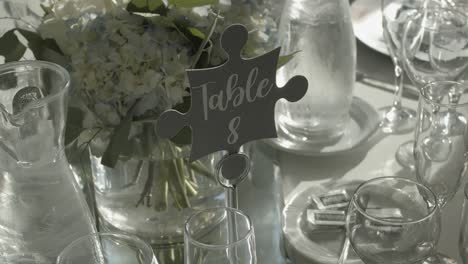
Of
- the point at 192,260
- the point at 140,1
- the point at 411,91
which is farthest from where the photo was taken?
the point at 411,91

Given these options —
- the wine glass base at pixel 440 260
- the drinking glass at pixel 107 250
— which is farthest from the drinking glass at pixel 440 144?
the drinking glass at pixel 107 250

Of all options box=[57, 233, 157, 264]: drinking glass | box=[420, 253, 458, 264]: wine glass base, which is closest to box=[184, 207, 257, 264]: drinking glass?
box=[57, 233, 157, 264]: drinking glass

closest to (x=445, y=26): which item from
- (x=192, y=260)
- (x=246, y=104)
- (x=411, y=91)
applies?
(x=411, y=91)

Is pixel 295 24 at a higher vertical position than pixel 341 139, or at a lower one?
higher

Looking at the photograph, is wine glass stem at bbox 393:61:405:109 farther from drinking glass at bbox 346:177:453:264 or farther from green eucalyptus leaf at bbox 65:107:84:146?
green eucalyptus leaf at bbox 65:107:84:146

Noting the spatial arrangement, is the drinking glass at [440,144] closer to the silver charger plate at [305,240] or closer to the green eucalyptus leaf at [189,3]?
the silver charger plate at [305,240]

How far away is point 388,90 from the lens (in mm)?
1035

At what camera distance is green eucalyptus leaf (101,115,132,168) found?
666 mm

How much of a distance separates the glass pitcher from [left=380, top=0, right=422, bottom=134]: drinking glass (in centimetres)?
50

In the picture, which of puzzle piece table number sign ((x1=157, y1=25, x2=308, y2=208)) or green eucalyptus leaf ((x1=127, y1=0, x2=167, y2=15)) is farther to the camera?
green eucalyptus leaf ((x1=127, y1=0, x2=167, y2=15))

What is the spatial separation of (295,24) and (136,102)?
0.29 metres

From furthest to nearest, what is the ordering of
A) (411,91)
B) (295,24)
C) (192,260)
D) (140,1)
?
1. (411,91)
2. (295,24)
3. (140,1)
4. (192,260)

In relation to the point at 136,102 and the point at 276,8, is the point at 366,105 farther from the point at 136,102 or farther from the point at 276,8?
the point at 136,102

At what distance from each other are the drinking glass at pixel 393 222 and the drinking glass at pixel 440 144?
103mm
